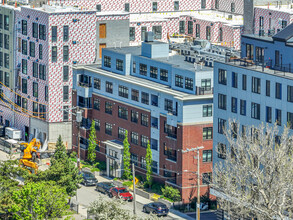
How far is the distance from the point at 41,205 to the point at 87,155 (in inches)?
1491

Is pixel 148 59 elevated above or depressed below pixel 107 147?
above

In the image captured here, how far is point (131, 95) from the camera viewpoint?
15250 centimetres

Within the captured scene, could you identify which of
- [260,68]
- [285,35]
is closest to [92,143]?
[260,68]

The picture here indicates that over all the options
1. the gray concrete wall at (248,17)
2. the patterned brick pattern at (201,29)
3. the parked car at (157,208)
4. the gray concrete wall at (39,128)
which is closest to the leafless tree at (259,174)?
the parked car at (157,208)

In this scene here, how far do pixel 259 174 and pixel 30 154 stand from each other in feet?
179

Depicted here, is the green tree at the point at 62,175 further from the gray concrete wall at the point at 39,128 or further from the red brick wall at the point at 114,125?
the gray concrete wall at the point at 39,128

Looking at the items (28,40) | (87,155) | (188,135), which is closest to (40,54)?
(28,40)

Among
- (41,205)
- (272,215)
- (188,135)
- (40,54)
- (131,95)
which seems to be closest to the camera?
(272,215)

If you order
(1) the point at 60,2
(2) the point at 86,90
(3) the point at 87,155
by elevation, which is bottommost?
(3) the point at 87,155

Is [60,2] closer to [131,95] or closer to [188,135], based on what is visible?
[131,95]

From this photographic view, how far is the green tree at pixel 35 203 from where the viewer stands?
4872 inches

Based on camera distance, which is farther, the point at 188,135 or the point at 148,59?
the point at 148,59

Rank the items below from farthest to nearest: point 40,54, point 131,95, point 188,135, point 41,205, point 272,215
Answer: point 40,54 < point 131,95 < point 188,135 < point 41,205 < point 272,215

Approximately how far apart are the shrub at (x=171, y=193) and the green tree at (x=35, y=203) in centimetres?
2040
